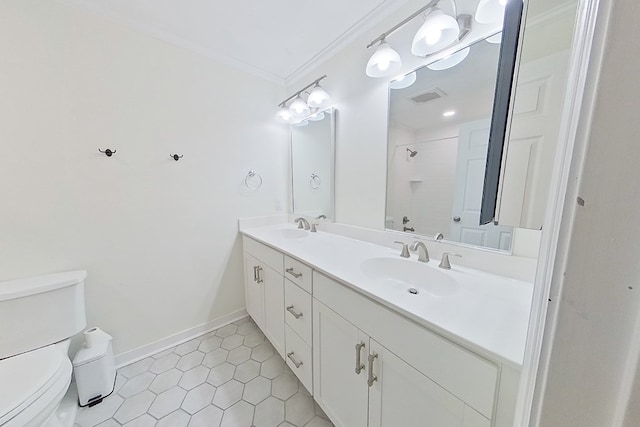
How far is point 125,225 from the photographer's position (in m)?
1.46

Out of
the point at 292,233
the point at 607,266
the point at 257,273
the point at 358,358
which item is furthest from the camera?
the point at 292,233

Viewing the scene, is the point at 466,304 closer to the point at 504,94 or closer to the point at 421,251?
the point at 421,251

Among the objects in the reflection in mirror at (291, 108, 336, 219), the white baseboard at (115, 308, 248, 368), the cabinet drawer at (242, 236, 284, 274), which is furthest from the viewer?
the reflection in mirror at (291, 108, 336, 219)

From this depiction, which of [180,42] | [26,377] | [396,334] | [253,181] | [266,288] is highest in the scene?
[180,42]

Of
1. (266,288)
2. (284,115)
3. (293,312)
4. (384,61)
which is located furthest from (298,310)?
(284,115)

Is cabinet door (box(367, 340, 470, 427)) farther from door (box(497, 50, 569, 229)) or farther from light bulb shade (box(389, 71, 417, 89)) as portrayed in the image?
light bulb shade (box(389, 71, 417, 89))

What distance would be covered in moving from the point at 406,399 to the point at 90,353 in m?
1.68

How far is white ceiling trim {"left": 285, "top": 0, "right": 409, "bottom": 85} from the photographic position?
1227mm

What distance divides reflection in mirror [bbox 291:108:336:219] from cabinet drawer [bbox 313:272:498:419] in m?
1.00

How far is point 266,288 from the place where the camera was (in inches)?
61.3

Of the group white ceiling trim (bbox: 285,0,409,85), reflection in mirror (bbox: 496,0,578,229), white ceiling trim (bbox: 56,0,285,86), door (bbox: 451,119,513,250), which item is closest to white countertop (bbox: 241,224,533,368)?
door (bbox: 451,119,513,250)

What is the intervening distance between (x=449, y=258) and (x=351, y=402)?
78cm

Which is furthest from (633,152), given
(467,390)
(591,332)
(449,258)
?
(449,258)

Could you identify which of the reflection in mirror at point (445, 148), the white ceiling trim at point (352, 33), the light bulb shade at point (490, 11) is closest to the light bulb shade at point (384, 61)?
the reflection in mirror at point (445, 148)
